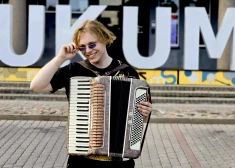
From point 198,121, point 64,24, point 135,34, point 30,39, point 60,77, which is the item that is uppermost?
point 64,24

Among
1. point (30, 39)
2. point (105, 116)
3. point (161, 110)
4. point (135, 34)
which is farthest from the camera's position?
point (30, 39)

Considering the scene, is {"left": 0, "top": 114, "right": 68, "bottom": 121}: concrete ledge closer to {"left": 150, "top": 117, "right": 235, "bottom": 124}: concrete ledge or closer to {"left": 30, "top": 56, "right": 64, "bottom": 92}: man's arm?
{"left": 150, "top": 117, "right": 235, "bottom": 124}: concrete ledge

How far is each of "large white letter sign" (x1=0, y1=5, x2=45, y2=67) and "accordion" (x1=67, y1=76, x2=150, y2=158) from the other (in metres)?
12.3

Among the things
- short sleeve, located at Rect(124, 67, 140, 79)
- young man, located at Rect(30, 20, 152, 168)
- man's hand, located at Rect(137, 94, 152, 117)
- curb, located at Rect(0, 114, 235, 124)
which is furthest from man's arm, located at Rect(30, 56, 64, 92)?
curb, located at Rect(0, 114, 235, 124)

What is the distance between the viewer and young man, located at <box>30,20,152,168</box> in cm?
324

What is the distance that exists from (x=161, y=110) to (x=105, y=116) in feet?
30.7

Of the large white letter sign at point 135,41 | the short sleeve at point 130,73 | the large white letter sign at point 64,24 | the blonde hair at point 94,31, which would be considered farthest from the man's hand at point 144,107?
the large white letter sign at point 64,24

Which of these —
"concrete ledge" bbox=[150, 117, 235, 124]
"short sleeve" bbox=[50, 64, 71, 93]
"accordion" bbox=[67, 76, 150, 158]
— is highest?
"short sleeve" bbox=[50, 64, 71, 93]

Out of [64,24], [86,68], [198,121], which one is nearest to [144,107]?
[86,68]

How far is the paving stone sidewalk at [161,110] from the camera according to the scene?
11398mm

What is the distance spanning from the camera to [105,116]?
3188 millimetres

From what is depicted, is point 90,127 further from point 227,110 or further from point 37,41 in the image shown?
point 37,41

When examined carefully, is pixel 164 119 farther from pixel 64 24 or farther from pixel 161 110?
pixel 64 24

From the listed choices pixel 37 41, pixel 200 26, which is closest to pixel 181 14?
pixel 200 26
